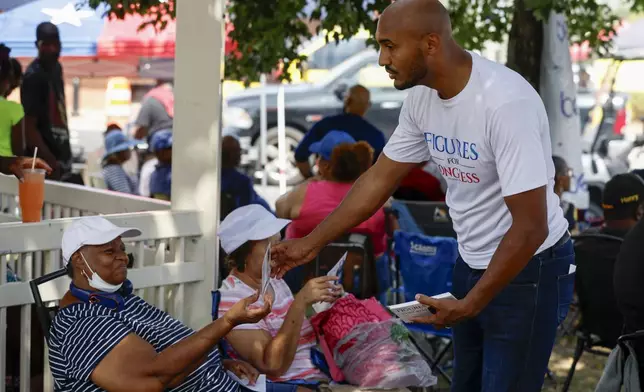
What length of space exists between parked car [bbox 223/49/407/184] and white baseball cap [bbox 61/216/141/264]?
Result: 12022 mm

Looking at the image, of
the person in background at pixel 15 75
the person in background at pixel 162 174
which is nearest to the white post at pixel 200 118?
the person in background at pixel 15 75

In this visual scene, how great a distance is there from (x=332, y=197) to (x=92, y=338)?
130 inches

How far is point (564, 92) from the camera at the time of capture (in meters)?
8.33

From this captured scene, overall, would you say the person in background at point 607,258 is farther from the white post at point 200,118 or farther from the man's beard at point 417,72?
the man's beard at point 417,72

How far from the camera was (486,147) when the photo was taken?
10.5ft

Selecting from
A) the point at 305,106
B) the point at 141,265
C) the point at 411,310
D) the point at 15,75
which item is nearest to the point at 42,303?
the point at 141,265

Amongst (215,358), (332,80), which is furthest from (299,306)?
(332,80)

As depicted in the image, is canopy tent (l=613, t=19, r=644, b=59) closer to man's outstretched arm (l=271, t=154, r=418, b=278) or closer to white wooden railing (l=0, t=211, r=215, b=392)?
white wooden railing (l=0, t=211, r=215, b=392)

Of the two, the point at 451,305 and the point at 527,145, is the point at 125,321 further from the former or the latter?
the point at 527,145

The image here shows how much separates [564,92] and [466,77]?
5292 millimetres

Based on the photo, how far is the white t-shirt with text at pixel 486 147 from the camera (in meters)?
3.13

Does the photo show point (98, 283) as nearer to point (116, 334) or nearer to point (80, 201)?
point (116, 334)

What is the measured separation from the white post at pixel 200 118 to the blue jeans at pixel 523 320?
164cm

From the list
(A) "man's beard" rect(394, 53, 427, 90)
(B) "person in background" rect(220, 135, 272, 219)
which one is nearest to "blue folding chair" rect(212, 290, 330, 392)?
(A) "man's beard" rect(394, 53, 427, 90)
